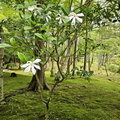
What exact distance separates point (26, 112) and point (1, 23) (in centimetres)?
170

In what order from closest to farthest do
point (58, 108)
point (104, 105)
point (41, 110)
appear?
1. point (41, 110)
2. point (58, 108)
3. point (104, 105)

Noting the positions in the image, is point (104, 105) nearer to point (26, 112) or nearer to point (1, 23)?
point (26, 112)

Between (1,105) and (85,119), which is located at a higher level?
(1,105)

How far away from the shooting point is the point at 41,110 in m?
2.38

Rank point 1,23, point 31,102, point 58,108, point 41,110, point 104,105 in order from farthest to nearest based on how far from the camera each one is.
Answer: point 104,105 → point 31,102 → point 58,108 → point 41,110 → point 1,23

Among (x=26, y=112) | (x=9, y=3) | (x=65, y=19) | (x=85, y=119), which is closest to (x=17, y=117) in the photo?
(x=26, y=112)

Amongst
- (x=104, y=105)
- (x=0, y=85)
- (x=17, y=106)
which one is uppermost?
(x=0, y=85)

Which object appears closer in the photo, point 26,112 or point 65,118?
point 65,118

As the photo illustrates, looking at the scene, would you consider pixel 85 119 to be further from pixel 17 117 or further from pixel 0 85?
pixel 0 85

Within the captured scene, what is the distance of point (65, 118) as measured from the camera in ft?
7.01

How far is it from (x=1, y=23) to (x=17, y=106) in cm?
168

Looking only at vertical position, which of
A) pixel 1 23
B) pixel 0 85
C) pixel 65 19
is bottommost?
pixel 0 85

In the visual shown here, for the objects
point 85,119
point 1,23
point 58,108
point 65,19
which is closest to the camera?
point 65,19

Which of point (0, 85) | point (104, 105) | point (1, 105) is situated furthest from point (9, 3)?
point (104, 105)
